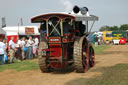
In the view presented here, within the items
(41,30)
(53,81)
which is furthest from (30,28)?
(53,81)

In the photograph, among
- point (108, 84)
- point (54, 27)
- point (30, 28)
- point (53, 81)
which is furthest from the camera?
point (30, 28)

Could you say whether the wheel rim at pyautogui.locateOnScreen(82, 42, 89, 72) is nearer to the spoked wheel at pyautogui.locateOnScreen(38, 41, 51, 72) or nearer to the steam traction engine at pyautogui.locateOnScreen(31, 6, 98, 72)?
the steam traction engine at pyautogui.locateOnScreen(31, 6, 98, 72)

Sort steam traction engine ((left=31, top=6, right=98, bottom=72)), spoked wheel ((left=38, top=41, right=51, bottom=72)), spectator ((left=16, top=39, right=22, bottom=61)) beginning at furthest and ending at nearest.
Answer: spectator ((left=16, top=39, right=22, bottom=61))
spoked wheel ((left=38, top=41, right=51, bottom=72))
steam traction engine ((left=31, top=6, right=98, bottom=72))

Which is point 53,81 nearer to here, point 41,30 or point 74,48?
point 74,48

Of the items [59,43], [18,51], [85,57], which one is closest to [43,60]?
Result: [59,43]

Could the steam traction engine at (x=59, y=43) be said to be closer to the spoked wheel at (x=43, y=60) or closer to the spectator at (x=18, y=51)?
the spoked wheel at (x=43, y=60)

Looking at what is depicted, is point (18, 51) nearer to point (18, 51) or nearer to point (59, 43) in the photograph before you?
point (18, 51)

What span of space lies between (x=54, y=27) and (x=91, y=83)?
9.02ft

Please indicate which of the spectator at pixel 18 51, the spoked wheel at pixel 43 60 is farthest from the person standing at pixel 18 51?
the spoked wheel at pixel 43 60

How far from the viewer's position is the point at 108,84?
21.0 feet

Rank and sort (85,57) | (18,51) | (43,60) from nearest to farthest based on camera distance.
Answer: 1. (43,60)
2. (85,57)
3. (18,51)

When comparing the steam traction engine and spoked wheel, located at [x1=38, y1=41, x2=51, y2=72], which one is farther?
spoked wheel, located at [x1=38, y1=41, x2=51, y2=72]

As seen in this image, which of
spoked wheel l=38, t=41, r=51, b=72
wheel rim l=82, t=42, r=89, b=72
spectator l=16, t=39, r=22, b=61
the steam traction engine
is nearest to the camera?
the steam traction engine

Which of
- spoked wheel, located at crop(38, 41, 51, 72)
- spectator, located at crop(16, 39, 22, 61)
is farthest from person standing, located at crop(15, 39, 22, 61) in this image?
spoked wheel, located at crop(38, 41, 51, 72)
